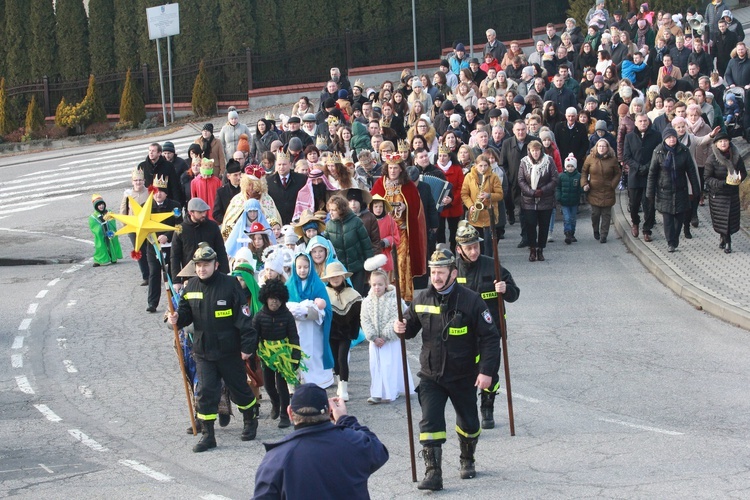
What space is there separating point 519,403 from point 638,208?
7829 mm

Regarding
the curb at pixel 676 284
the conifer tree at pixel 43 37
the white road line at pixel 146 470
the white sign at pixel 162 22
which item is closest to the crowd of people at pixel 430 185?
the curb at pixel 676 284

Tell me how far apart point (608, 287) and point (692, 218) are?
3433mm

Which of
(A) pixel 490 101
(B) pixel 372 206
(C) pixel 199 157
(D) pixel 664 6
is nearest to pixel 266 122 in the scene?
(C) pixel 199 157

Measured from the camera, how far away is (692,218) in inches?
771

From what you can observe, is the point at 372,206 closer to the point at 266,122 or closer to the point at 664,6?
the point at 266,122

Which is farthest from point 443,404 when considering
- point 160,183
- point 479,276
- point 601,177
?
point 601,177

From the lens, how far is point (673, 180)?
17.9m

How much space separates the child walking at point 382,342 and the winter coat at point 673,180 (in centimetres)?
638

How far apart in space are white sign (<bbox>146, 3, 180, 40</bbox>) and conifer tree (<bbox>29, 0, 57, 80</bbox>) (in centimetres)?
516

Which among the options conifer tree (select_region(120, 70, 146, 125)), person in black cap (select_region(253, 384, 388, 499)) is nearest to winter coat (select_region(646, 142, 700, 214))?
person in black cap (select_region(253, 384, 388, 499))

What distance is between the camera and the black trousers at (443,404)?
1003 cm

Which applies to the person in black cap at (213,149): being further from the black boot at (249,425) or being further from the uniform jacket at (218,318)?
the black boot at (249,425)

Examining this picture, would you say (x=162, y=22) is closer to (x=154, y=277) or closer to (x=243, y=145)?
(x=243, y=145)

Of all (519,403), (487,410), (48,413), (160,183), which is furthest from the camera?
(160,183)
